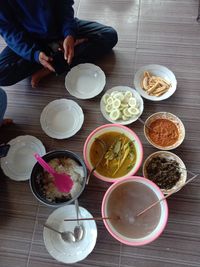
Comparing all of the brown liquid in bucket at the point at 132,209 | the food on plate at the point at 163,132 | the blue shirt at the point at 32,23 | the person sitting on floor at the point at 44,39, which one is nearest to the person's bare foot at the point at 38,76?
the person sitting on floor at the point at 44,39

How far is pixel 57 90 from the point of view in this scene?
1.30m

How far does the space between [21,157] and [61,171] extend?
0.19 meters

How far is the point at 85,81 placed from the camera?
127 cm

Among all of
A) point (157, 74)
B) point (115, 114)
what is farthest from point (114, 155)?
point (157, 74)

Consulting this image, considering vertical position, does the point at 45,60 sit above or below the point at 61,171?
above

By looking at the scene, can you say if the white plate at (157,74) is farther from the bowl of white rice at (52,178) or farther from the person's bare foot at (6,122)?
the person's bare foot at (6,122)

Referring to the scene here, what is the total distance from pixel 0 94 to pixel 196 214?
2.77 feet

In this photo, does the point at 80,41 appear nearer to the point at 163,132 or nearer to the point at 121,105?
the point at 121,105

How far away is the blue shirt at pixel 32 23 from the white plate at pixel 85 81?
0.15 metres

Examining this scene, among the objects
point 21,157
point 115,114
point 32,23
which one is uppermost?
point 32,23

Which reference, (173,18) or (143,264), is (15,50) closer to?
(173,18)

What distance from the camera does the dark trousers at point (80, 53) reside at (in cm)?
124

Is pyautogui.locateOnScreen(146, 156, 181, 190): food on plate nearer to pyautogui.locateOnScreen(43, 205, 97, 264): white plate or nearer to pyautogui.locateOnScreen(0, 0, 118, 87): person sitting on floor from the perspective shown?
pyautogui.locateOnScreen(43, 205, 97, 264): white plate

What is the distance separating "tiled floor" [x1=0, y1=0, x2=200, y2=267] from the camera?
101 cm
